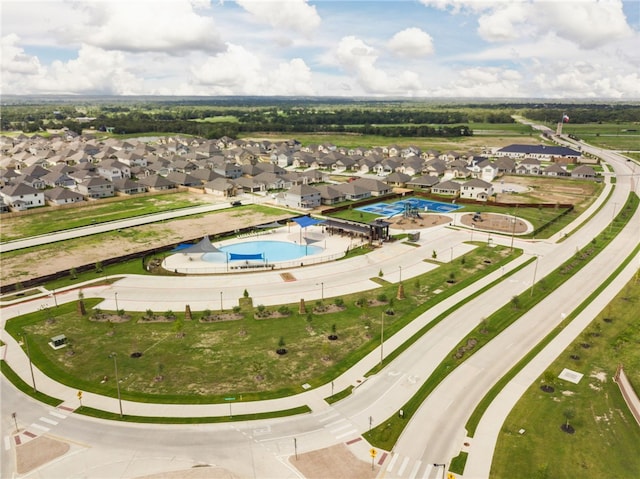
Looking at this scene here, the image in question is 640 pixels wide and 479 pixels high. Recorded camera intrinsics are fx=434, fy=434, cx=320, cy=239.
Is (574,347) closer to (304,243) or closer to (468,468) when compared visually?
(468,468)

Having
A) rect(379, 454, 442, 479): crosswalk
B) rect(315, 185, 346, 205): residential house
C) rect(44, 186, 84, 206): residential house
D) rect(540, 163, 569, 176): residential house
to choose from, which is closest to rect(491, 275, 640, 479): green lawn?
rect(379, 454, 442, 479): crosswalk

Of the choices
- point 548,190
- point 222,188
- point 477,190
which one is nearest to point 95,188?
point 222,188

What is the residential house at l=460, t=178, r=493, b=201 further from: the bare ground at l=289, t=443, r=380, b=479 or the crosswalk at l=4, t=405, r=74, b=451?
the crosswalk at l=4, t=405, r=74, b=451

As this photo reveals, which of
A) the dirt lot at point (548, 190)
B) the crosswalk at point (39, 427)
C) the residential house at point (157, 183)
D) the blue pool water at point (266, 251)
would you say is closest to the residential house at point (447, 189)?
the dirt lot at point (548, 190)

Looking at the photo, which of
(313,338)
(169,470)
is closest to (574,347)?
(313,338)

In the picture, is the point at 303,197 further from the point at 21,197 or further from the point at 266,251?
the point at 21,197
